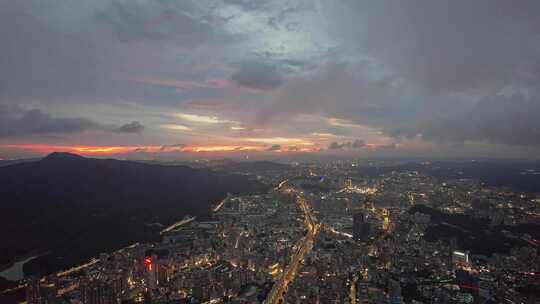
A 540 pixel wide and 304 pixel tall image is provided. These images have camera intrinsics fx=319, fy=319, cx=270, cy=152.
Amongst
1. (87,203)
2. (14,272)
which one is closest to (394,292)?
(14,272)

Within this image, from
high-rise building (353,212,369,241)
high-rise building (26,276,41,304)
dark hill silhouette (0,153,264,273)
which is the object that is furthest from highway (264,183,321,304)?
dark hill silhouette (0,153,264,273)

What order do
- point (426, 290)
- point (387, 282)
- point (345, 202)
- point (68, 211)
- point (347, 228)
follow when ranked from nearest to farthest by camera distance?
point (426, 290) < point (387, 282) < point (347, 228) < point (68, 211) < point (345, 202)

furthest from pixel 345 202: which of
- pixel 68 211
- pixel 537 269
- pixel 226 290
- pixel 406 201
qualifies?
pixel 68 211

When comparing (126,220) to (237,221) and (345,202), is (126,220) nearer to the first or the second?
(237,221)

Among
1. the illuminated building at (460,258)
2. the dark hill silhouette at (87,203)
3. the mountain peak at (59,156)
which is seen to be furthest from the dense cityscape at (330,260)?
the mountain peak at (59,156)

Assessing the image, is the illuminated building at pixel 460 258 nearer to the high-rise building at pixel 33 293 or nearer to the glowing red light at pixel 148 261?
the glowing red light at pixel 148 261

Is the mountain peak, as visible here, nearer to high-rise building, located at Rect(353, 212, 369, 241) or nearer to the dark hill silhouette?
the dark hill silhouette
